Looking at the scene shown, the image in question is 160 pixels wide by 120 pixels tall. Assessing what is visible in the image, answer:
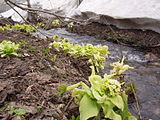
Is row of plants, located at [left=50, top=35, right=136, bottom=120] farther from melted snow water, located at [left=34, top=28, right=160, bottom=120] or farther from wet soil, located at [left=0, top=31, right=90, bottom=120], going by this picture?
melted snow water, located at [left=34, top=28, right=160, bottom=120]

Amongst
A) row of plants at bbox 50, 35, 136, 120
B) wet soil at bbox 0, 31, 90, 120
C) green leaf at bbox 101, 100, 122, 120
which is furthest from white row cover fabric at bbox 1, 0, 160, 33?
green leaf at bbox 101, 100, 122, 120

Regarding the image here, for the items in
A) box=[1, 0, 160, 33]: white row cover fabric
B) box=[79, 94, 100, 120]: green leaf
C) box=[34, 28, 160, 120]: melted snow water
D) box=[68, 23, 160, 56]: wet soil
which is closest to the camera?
box=[79, 94, 100, 120]: green leaf

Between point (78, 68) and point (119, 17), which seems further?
point (119, 17)

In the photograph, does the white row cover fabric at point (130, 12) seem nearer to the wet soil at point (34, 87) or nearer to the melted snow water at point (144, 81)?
the melted snow water at point (144, 81)

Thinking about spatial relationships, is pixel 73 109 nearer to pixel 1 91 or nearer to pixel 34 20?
pixel 1 91

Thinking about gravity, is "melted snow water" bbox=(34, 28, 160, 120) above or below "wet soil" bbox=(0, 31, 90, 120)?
below

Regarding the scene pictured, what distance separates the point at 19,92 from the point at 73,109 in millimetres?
462

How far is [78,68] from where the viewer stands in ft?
7.84

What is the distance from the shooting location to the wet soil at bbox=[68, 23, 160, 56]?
4.72 m

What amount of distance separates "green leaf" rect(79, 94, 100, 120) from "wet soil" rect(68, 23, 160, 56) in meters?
2.81

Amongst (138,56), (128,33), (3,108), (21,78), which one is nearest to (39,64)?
(21,78)

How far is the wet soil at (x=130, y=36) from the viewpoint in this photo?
15.5 ft

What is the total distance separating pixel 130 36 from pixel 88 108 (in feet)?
15.7

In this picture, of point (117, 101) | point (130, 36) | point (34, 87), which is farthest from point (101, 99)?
point (130, 36)
